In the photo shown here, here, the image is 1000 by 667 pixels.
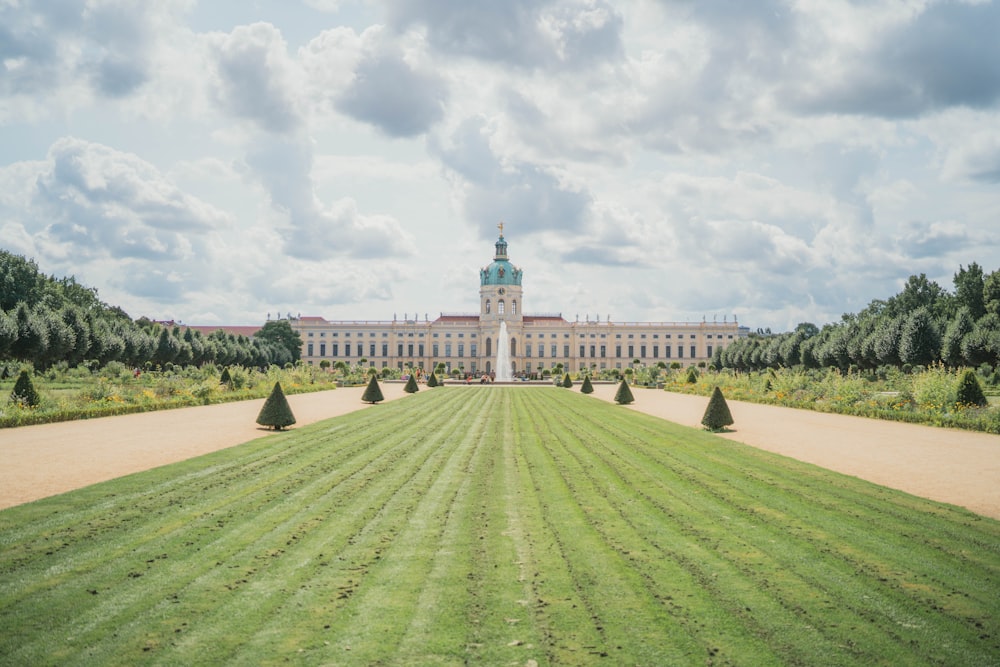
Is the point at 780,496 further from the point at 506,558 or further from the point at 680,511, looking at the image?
the point at 506,558

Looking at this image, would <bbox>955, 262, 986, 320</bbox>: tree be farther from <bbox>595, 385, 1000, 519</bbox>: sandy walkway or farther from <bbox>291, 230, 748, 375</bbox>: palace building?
<bbox>291, 230, 748, 375</bbox>: palace building

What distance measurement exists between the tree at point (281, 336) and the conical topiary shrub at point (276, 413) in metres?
69.6

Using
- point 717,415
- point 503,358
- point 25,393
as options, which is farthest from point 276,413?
point 503,358

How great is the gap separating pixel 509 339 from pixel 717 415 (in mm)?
87971

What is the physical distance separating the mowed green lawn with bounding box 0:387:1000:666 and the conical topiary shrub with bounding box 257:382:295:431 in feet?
22.2

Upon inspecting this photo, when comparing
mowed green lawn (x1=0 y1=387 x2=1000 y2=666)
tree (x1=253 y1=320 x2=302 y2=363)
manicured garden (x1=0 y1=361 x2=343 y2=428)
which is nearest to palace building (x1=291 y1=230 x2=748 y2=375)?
tree (x1=253 y1=320 x2=302 y2=363)

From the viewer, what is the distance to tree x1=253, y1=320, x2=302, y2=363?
87194mm

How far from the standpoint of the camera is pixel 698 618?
5.06 m

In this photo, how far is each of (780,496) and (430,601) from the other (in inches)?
235

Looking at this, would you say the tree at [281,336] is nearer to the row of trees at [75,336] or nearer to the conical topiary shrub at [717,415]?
the row of trees at [75,336]

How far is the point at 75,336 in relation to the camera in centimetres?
4081

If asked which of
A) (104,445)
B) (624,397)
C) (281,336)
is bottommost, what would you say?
(104,445)

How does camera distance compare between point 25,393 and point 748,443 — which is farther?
point 25,393

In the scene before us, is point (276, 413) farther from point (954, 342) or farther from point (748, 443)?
point (954, 342)
